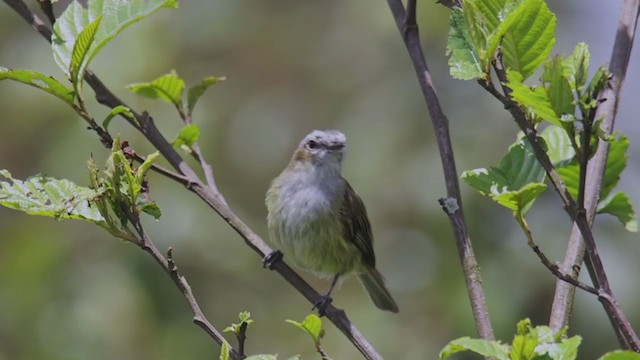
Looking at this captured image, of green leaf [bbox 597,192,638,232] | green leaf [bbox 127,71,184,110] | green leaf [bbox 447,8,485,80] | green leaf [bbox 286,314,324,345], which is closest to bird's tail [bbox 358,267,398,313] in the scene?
green leaf [bbox 127,71,184,110]

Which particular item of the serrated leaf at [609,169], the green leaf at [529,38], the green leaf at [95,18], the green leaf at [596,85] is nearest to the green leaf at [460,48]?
the green leaf at [529,38]

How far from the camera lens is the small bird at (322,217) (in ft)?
15.3

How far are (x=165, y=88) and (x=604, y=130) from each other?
1392mm

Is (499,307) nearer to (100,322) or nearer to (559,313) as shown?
(100,322)

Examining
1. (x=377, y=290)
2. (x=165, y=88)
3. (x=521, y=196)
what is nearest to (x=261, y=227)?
(x=377, y=290)

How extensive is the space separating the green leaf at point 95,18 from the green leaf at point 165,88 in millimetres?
467

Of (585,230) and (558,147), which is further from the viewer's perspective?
(558,147)

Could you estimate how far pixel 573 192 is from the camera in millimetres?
2113

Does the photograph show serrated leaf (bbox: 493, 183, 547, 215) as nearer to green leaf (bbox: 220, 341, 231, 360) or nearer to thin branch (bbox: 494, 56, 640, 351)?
thin branch (bbox: 494, 56, 640, 351)

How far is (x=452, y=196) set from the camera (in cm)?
193

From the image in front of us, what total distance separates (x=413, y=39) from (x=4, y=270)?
408 centimetres

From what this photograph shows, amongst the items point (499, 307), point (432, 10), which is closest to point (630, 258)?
point (499, 307)

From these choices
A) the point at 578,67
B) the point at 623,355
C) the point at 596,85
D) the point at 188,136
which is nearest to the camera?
the point at 623,355

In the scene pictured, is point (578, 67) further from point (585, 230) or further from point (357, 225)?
point (357, 225)
